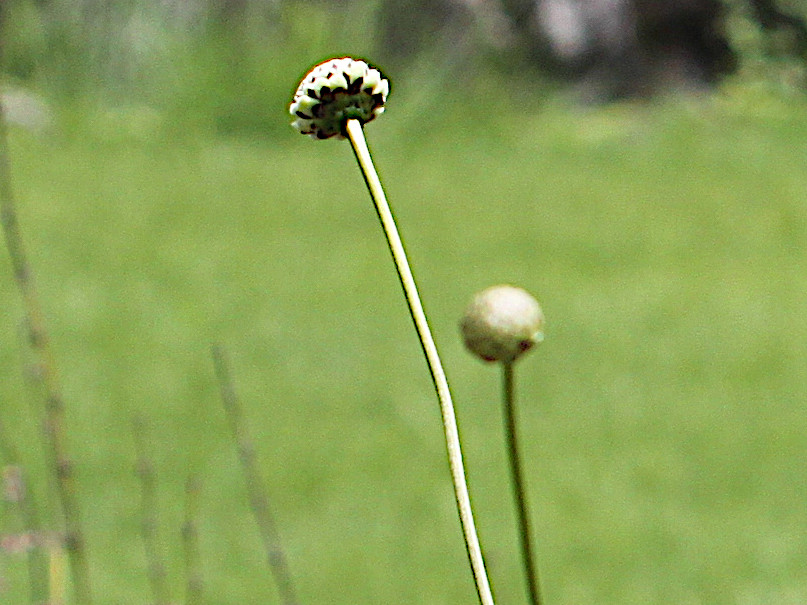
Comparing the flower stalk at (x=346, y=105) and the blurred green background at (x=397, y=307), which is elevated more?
the blurred green background at (x=397, y=307)

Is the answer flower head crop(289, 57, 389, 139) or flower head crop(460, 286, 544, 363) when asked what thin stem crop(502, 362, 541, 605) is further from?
flower head crop(289, 57, 389, 139)

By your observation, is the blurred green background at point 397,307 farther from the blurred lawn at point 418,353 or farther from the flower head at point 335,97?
the flower head at point 335,97

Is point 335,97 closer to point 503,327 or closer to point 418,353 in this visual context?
point 503,327

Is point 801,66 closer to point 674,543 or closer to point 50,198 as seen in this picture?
point 50,198

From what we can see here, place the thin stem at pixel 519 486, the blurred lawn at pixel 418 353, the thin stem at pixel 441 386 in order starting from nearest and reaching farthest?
the thin stem at pixel 441 386, the thin stem at pixel 519 486, the blurred lawn at pixel 418 353

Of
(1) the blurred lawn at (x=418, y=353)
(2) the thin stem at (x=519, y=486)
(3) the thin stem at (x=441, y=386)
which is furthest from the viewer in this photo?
(1) the blurred lawn at (x=418, y=353)

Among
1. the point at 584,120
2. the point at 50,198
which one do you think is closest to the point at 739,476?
the point at 50,198

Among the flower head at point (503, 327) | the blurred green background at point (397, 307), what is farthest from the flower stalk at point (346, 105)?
the blurred green background at point (397, 307)
